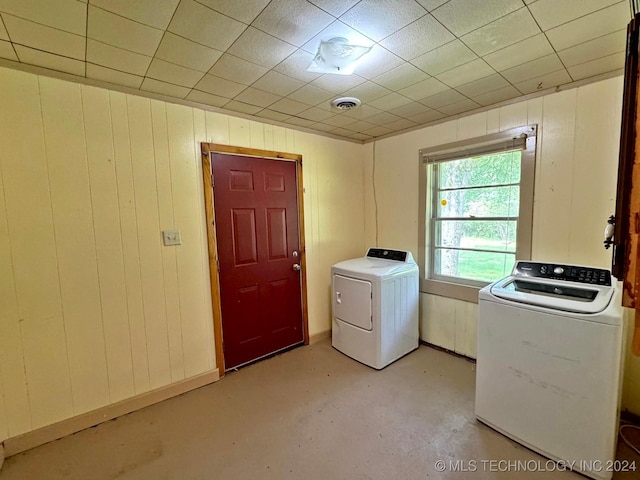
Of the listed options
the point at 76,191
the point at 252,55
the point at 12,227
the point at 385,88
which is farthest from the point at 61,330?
the point at 385,88

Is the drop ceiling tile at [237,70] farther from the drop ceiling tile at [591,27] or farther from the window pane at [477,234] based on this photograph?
the window pane at [477,234]

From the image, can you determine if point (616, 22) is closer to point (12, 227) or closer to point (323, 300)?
point (323, 300)

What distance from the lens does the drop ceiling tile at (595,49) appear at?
1471 millimetres

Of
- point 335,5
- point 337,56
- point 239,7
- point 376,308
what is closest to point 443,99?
point 337,56

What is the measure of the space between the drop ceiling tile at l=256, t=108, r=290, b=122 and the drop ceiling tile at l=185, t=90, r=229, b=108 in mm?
325

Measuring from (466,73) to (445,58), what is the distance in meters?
0.28

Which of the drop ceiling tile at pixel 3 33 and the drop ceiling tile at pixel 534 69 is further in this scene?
the drop ceiling tile at pixel 534 69

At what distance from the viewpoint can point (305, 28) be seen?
4.47 feet

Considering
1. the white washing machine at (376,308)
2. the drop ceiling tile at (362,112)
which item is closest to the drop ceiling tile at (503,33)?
the drop ceiling tile at (362,112)

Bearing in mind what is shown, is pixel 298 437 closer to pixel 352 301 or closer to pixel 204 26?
pixel 352 301

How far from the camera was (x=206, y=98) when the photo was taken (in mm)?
2137

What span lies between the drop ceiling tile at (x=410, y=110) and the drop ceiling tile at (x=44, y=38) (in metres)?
2.09

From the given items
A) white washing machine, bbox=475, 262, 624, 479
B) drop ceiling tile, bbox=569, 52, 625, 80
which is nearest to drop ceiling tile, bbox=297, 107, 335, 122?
drop ceiling tile, bbox=569, 52, 625, 80

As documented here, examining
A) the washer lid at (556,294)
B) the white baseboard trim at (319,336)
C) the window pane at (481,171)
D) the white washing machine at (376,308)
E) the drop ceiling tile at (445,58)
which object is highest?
the drop ceiling tile at (445,58)
